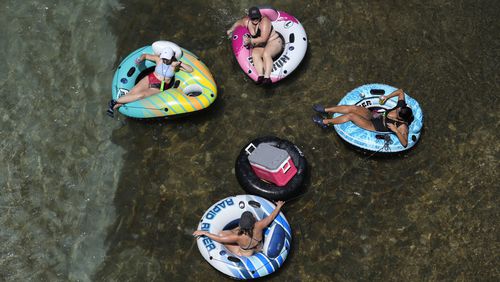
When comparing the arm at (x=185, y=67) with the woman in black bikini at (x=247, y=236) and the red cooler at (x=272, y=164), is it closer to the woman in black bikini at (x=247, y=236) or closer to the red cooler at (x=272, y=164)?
the red cooler at (x=272, y=164)

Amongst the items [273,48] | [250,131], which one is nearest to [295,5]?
[273,48]

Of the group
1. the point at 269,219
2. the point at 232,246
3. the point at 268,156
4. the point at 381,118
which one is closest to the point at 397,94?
the point at 381,118

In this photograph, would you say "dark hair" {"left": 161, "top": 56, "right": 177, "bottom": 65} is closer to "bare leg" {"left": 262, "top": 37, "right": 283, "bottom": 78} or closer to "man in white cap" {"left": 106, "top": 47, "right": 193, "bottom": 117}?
"man in white cap" {"left": 106, "top": 47, "right": 193, "bottom": 117}

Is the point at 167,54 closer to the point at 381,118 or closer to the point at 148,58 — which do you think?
the point at 148,58

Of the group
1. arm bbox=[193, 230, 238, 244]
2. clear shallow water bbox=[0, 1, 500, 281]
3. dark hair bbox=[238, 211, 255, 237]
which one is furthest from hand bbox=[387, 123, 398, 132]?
arm bbox=[193, 230, 238, 244]

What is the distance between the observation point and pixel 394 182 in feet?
29.8

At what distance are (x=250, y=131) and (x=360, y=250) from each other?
2696 millimetres

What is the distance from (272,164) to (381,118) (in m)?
1.97

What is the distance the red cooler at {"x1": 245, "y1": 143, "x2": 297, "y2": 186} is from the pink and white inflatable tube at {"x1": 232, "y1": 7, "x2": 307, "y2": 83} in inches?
64.9

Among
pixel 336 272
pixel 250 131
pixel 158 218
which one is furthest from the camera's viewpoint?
pixel 250 131

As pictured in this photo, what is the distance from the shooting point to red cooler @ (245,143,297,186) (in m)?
8.45

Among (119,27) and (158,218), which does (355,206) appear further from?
(119,27)

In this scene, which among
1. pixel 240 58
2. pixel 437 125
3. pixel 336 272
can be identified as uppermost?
pixel 240 58

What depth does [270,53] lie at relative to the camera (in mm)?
9797
